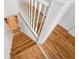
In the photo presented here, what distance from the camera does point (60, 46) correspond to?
1.98 metres

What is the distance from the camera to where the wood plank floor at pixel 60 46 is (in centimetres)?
Result: 182

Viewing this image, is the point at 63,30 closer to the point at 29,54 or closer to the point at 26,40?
the point at 26,40

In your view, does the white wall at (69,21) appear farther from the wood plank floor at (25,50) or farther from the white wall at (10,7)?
the white wall at (10,7)

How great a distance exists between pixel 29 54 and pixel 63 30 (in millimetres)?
1004

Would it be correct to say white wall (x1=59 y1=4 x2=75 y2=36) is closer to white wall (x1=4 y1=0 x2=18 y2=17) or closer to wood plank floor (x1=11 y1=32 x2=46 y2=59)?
wood plank floor (x1=11 y1=32 x2=46 y2=59)

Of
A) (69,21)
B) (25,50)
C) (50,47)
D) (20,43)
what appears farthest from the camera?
(69,21)

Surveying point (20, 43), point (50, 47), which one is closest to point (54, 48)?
point (50, 47)

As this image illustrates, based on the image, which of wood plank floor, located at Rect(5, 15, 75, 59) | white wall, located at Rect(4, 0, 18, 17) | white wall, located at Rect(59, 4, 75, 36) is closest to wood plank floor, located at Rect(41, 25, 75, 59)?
wood plank floor, located at Rect(5, 15, 75, 59)

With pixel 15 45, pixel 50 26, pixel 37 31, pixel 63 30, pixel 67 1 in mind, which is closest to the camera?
pixel 67 1

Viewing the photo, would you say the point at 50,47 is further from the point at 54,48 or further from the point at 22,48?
the point at 22,48

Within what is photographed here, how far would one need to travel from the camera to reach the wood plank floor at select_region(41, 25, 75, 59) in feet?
5.96

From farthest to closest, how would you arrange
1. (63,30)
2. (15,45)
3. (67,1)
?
(63,30), (15,45), (67,1)
